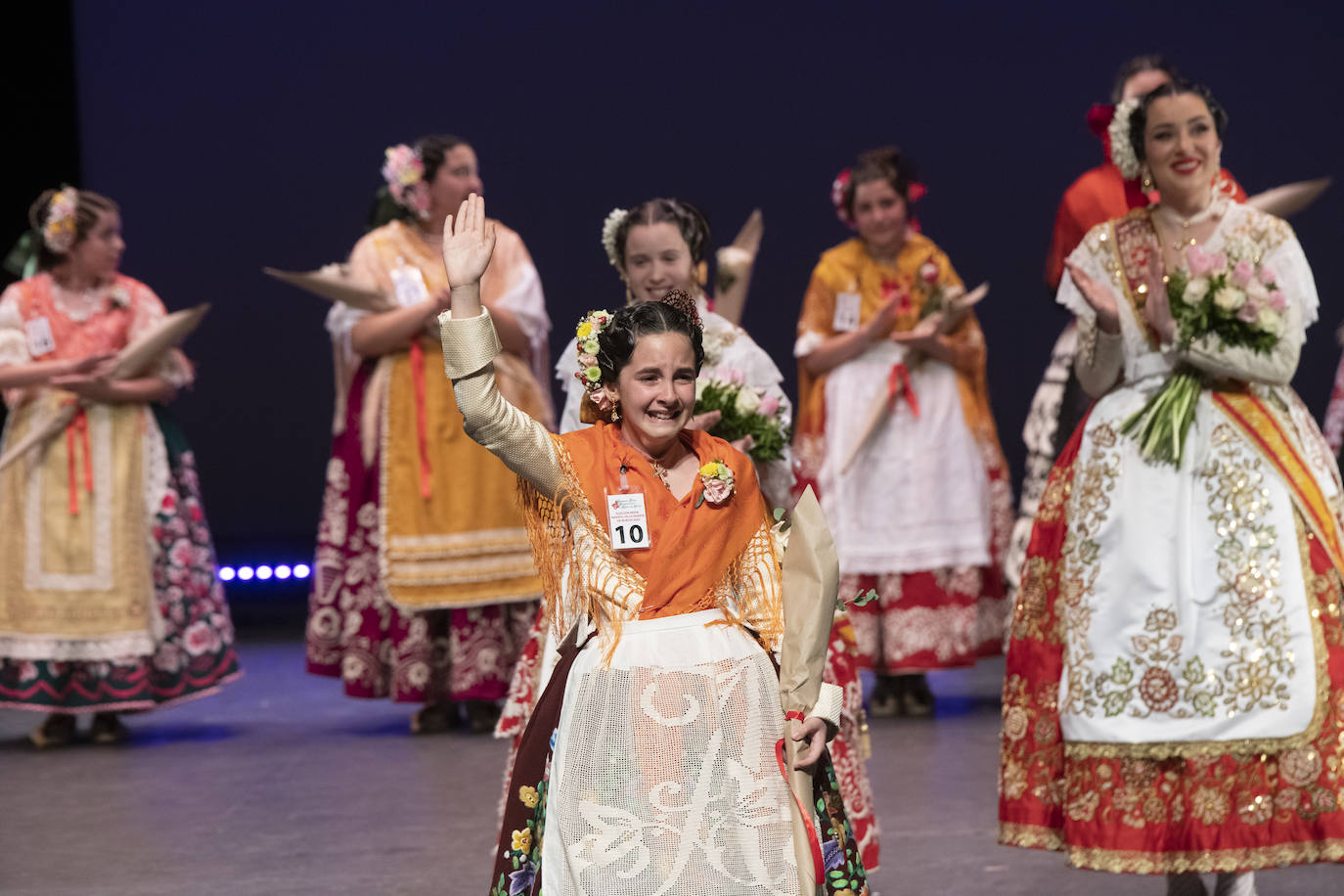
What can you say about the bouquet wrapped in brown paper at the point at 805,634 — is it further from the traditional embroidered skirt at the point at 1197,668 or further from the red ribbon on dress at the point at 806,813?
the traditional embroidered skirt at the point at 1197,668

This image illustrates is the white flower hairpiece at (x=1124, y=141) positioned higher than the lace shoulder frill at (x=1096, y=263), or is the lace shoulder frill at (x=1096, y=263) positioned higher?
the white flower hairpiece at (x=1124, y=141)

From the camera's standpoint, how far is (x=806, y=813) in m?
2.42

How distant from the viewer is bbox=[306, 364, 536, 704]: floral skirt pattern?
5.68 meters

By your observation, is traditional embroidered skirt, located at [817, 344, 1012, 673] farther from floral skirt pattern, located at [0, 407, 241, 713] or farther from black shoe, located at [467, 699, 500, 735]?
floral skirt pattern, located at [0, 407, 241, 713]

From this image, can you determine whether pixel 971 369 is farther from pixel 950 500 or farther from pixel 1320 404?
pixel 1320 404

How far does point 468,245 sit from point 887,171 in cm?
348

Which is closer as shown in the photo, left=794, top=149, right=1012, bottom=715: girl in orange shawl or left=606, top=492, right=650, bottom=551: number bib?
left=606, top=492, right=650, bottom=551: number bib

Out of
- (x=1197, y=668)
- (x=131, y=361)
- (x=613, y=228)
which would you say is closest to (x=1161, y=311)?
(x=1197, y=668)

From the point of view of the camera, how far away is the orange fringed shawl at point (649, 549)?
8.26 feet

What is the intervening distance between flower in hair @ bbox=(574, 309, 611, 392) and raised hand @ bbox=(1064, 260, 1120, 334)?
1.16 meters

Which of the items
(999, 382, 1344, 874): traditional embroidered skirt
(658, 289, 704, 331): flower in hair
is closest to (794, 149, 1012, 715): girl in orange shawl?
(999, 382, 1344, 874): traditional embroidered skirt

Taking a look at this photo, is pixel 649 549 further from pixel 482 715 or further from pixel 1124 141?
pixel 482 715

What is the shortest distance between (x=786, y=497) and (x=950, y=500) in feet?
8.30

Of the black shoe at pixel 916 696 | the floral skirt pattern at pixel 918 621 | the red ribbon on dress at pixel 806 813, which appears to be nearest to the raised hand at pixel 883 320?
the floral skirt pattern at pixel 918 621
